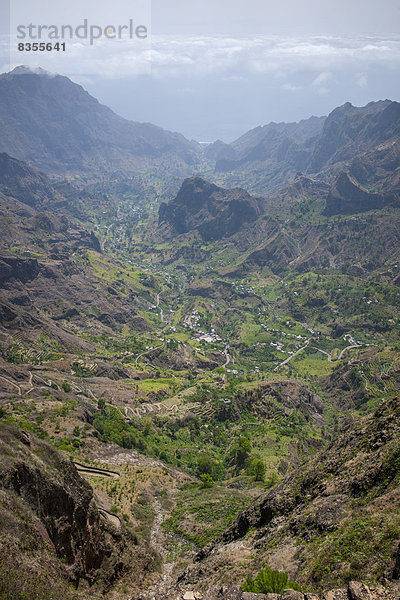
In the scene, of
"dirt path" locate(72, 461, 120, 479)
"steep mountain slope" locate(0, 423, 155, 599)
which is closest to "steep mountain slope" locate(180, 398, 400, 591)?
"steep mountain slope" locate(0, 423, 155, 599)

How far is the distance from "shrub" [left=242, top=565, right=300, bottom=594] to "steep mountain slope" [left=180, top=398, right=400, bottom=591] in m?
1.10

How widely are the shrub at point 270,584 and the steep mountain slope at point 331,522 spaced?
1.10m

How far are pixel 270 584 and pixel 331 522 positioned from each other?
6.52 metres

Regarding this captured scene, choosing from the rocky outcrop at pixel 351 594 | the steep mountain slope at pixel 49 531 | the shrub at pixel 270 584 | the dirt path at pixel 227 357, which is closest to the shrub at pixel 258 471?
the steep mountain slope at pixel 49 531

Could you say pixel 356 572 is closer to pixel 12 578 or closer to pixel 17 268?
pixel 12 578

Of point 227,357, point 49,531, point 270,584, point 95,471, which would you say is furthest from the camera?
point 227,357

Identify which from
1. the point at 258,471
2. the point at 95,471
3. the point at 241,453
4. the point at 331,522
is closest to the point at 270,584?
the point at 331,522

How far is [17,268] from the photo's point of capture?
172 m

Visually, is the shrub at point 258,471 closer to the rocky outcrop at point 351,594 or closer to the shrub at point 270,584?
the shrub at point 270,584

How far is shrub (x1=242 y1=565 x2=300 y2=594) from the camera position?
61.6 ft

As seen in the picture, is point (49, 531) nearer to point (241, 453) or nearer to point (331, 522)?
point (331, 522)

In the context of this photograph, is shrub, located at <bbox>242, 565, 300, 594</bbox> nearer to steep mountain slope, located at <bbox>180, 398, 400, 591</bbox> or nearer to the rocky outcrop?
the rocky outcrop

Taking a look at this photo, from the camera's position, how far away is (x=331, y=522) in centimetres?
2378

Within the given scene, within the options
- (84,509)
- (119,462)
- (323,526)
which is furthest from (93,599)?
(119,462)
